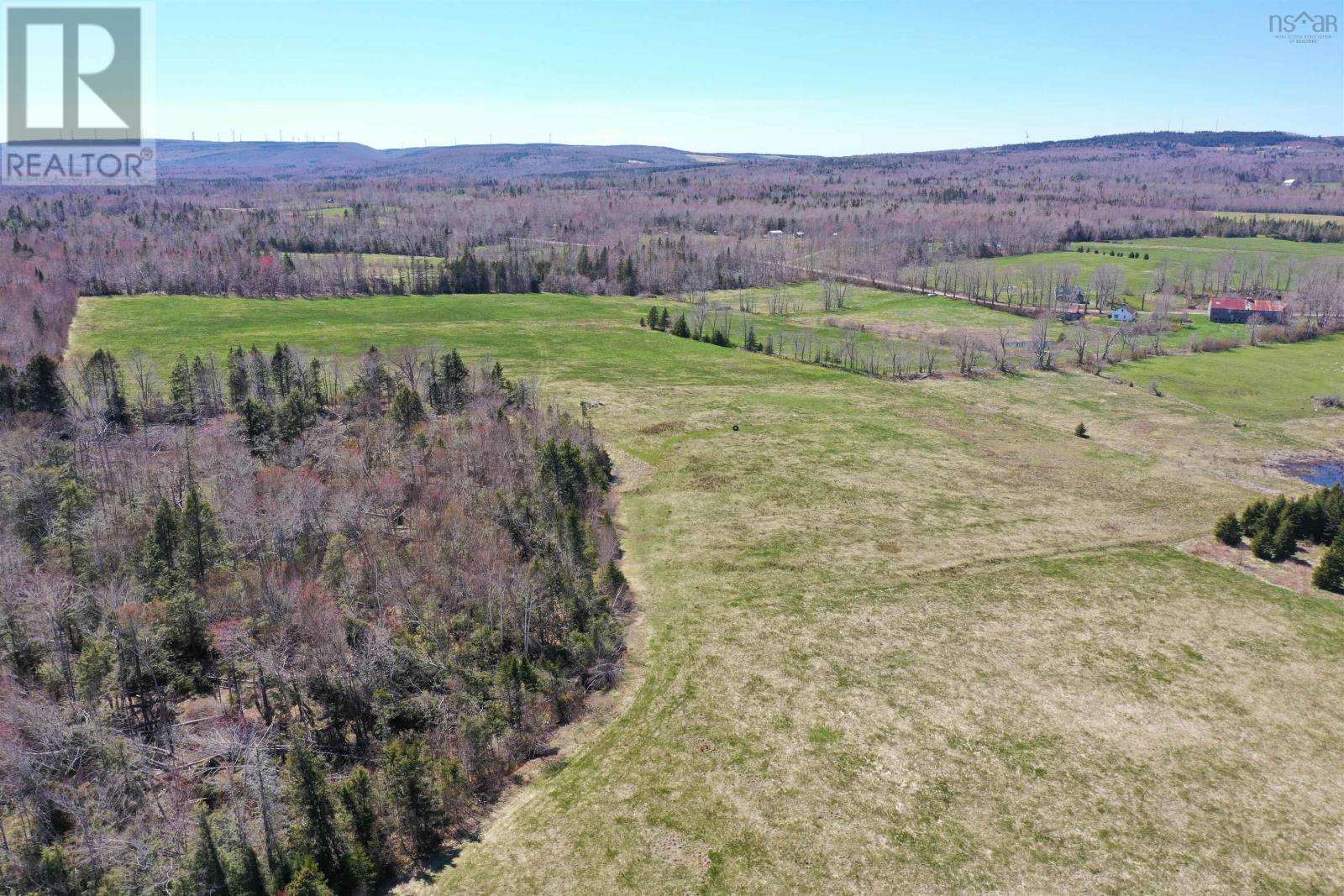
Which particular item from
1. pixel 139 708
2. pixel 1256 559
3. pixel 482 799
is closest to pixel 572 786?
A: pixel 482 799

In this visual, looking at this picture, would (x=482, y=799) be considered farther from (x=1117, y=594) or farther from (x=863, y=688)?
(x=1117, y=594)

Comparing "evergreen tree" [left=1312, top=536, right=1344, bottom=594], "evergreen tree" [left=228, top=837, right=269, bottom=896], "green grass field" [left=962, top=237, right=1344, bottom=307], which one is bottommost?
"evergreen tree" [left=228, top=837, right=269, bottom=896]

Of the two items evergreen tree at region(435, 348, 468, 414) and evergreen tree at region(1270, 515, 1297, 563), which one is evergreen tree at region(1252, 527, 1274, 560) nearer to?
evergreen tree at region(1270, 515, 1297, 563)


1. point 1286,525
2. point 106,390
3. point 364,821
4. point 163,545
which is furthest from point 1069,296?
point 364,821

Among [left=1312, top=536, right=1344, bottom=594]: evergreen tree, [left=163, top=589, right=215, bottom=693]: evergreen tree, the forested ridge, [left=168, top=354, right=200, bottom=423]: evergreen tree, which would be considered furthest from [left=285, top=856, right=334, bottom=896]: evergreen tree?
[left=1312, top=536, right=1344, bottom=594]: evergreen tree

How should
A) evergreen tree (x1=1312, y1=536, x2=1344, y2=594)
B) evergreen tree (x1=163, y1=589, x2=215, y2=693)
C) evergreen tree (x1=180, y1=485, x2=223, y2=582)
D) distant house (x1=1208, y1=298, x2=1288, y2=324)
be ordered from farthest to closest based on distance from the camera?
distant house (x1=1208, y1=298, x2=1288, y2=324), evergreen tree (x1=1312, y1=536, x2=1344, y2=594), evergreen tree (x1=180, y1=485, x2=223, y2=582), evergreen tree (x1=163, y1=589, x2=215, y2=693)

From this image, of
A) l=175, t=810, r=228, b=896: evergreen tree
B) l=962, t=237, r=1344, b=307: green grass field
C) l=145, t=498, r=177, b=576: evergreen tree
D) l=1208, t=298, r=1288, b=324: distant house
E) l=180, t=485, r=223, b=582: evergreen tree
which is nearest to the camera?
l=175, t=810, r=228, b=896: evergreen tree

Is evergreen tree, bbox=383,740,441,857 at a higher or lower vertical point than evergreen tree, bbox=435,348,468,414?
lower
